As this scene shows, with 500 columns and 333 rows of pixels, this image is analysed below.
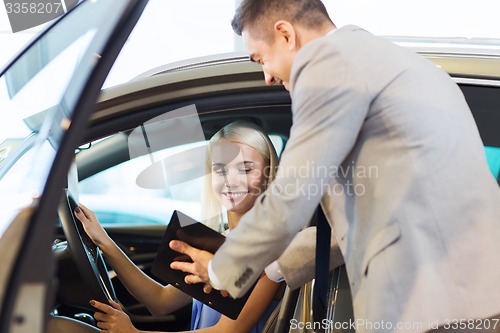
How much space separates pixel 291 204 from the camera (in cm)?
129

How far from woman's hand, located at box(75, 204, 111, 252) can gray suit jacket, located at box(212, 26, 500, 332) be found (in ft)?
2.52

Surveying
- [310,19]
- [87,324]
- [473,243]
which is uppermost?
[310,19]

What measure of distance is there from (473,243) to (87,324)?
1.11 metres

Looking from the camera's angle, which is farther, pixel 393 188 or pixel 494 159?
pixel 494 159

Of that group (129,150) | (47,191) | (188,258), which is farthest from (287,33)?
(47,191)

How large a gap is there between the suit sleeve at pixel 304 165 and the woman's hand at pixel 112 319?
30.0 inches

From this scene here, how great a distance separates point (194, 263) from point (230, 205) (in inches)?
17.0

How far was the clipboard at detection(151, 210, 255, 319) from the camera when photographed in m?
1.76

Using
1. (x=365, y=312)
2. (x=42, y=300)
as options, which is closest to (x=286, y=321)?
(x=365, y=312)

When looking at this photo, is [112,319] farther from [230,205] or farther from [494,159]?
[494,159]

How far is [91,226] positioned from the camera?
204 centimetres

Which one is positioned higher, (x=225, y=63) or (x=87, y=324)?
(x=225, y=63)

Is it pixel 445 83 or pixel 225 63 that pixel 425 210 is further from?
pixel 225 63

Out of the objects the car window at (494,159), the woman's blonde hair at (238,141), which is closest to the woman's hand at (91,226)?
the woman's blonde hair at (238,141)
